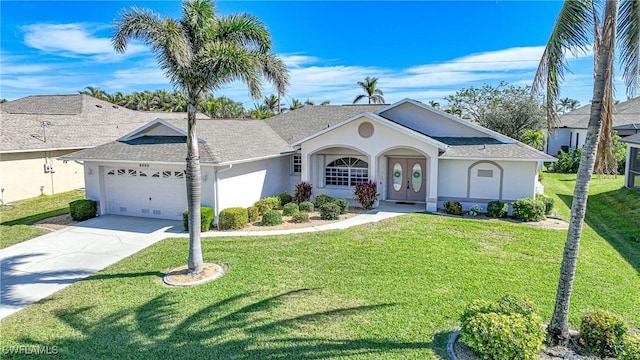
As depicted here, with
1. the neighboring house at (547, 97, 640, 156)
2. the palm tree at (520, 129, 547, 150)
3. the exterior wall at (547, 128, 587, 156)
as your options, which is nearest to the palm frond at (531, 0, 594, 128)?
the palm tree at (520, 129, 547, 150)

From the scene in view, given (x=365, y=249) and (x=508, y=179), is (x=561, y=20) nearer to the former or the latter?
(x=365, y=249)

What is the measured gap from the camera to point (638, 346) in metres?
5.84

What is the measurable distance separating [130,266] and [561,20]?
11.9 m

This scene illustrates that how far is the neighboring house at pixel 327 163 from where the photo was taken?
16.4 m

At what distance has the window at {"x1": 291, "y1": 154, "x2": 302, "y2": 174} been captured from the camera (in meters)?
21.9

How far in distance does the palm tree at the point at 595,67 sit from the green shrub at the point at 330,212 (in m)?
10.3

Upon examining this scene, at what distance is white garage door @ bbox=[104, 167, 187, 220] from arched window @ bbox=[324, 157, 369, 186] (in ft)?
25.6

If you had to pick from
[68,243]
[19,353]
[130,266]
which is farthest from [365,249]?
[68,243]

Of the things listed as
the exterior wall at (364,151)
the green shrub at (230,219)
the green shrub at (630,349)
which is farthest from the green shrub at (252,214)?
the green shrub at (630,349)

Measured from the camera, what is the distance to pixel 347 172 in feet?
67.2

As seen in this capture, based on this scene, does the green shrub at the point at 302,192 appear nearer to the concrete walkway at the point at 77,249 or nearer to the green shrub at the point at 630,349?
the concrete walkway at the point at 77,249

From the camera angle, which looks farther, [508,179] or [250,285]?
[508,179]

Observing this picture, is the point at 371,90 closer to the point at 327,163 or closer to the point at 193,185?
the point at 327,163

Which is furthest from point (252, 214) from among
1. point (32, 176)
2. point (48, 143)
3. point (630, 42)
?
point (48, 143)
